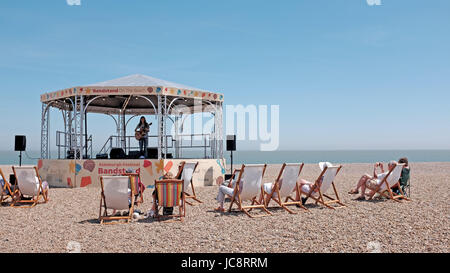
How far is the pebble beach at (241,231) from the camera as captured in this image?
406 cm

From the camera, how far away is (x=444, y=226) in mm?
5047

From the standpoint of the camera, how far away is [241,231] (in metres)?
4.83

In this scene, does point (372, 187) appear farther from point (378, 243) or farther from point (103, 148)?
point (103, 148)

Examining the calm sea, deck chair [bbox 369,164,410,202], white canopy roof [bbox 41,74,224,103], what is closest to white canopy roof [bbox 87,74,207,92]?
white canopy roof [bbox 41,74,224,103]

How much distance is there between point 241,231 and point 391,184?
3973 mm

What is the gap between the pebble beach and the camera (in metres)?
4.06

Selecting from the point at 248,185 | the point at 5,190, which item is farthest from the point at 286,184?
the point at 5,190

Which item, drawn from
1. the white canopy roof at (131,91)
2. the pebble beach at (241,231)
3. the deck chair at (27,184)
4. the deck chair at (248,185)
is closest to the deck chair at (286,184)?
the pebble beach at (241,231)

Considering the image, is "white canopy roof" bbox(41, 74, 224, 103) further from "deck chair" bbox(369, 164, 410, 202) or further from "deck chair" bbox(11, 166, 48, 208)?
"deck chair" bbox(369, 164, 410, 202)

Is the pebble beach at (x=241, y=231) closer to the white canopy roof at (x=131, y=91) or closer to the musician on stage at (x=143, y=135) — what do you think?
the white canopy roof at (x=131, y=91)

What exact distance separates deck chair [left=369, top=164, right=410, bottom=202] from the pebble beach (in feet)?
1.33

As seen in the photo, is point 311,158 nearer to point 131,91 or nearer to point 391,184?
point 131,91
